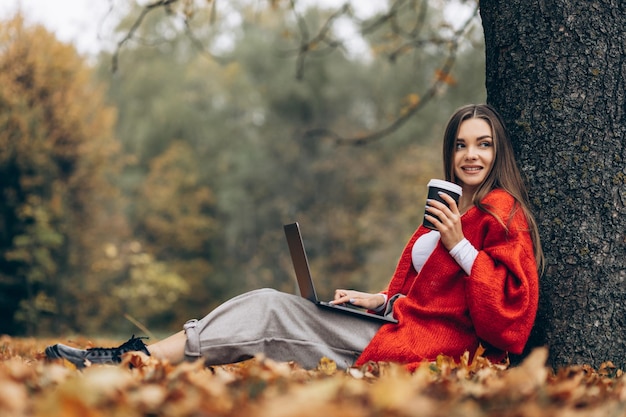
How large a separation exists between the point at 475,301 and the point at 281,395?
1420mm

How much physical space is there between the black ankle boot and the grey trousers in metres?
0.23

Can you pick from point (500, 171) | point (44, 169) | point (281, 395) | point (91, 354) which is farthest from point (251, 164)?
point (281, 395)

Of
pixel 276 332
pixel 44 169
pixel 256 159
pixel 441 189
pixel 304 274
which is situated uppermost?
pixel 256 159

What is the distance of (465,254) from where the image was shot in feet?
9.51

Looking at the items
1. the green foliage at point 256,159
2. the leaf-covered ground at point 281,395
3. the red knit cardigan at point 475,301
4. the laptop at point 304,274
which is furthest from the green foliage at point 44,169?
the leaf-covered ground at point 281,395

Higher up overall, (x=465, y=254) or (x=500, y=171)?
(x=500, y=171)

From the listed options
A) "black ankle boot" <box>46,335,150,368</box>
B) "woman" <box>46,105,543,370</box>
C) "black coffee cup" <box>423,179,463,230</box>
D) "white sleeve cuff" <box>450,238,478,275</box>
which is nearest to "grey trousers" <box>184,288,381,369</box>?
"woman" <box>46,105,543,370</box>

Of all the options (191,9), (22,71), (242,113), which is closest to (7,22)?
(22,71)

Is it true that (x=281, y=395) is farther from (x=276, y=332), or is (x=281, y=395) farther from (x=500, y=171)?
(x=500, y=171)

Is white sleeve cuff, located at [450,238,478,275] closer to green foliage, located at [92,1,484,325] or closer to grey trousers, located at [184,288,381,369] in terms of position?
grey trousers, located at [184,288,381,369]

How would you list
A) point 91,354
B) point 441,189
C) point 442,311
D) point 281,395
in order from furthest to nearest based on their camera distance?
point 442,311, point 441,189, point 91,354, point 281,395

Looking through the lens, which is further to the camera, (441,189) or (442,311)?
(442,311)

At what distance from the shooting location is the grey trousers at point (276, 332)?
2877mm

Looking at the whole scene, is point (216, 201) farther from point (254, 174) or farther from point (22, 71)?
point (22, 71)
